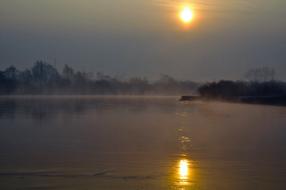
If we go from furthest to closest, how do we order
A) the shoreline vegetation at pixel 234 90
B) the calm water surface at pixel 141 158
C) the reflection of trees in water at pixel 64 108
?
the shoreline vegetation at pixel 234 90
the reflection of trees in water at pixel 64 108
the calm water surface at pixel 141 158

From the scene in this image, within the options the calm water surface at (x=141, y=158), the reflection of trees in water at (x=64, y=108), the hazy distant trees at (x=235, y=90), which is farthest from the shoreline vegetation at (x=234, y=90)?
the calm water surface at (x=141, y=158)

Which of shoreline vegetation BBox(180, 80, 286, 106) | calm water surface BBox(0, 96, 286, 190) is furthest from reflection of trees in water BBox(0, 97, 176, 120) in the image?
shoreline vegetation BBox(180, 80, 286, 106)

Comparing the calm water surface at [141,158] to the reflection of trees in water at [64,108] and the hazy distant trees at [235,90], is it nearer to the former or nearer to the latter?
the reflection of trees in water at [64,108]

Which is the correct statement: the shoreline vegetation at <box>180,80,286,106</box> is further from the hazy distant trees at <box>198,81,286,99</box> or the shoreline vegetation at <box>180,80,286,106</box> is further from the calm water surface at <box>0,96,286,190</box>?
the calm water surface at <box>0,96,286,190</box>

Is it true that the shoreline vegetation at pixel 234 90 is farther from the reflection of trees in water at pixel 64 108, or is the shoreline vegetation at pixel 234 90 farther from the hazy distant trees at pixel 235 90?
the reflection of trees in water at pixel 64 108

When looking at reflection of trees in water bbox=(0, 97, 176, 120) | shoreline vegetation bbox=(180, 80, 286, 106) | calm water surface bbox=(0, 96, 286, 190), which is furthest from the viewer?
shoreline vegetation bbox=(180, 80, 286, 106)

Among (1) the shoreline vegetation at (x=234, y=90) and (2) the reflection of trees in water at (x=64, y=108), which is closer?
(2) the reflection of trees in water at (x=64, y=108)

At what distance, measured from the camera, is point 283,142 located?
21656mm

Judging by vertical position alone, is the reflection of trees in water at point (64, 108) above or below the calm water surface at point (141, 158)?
above

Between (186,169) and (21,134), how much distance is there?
10.7m

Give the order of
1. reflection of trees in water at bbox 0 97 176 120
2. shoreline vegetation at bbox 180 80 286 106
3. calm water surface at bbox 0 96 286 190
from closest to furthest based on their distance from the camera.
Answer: calm water surface at bbox 0 96 286 190 < reflection of trees in water at bbox 0 97 176 120 < shoreline vegetation at bbox 180 80 286 106

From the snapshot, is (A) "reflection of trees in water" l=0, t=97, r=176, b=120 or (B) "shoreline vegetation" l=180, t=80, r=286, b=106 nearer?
(A) "reflection of trees in water" l=0, t=97, r=176, b=120

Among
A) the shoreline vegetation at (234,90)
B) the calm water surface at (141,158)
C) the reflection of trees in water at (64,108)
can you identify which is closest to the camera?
the calm water surface at (141,158)

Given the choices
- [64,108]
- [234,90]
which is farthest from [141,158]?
[234,90]
